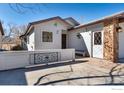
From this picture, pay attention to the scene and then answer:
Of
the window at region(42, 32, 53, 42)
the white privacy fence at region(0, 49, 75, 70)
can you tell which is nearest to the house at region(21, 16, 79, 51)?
the window at region(42, 32, 53, 42)

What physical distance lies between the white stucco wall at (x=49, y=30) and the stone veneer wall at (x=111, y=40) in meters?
4.09

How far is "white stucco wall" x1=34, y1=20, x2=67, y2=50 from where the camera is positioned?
11.7m

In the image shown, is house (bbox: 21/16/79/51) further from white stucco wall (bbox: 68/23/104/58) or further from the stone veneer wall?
the stone veneer wall

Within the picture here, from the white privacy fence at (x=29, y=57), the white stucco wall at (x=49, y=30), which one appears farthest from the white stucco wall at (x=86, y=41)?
the white privacy fence at (x=29, y=57)

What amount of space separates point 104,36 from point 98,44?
3.05 feet

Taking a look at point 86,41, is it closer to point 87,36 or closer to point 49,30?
point 87,36

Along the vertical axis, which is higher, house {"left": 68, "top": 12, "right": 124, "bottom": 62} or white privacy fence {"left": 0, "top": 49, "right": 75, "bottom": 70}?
house {"left": 68, "top": 12, "right": 124, "bottom": 62}

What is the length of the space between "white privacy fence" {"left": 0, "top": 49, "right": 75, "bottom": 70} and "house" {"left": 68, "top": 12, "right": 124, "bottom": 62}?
205 centimetres

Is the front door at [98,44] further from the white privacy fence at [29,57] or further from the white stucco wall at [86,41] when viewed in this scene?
the white privacy fence at [29,57]

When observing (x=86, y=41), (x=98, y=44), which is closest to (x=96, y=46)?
(x=98, y=44)

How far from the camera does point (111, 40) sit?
8.61 meters

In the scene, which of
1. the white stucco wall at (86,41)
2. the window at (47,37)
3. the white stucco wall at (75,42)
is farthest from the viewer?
Result: the window at (47,37)

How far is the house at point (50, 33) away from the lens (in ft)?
38.2
